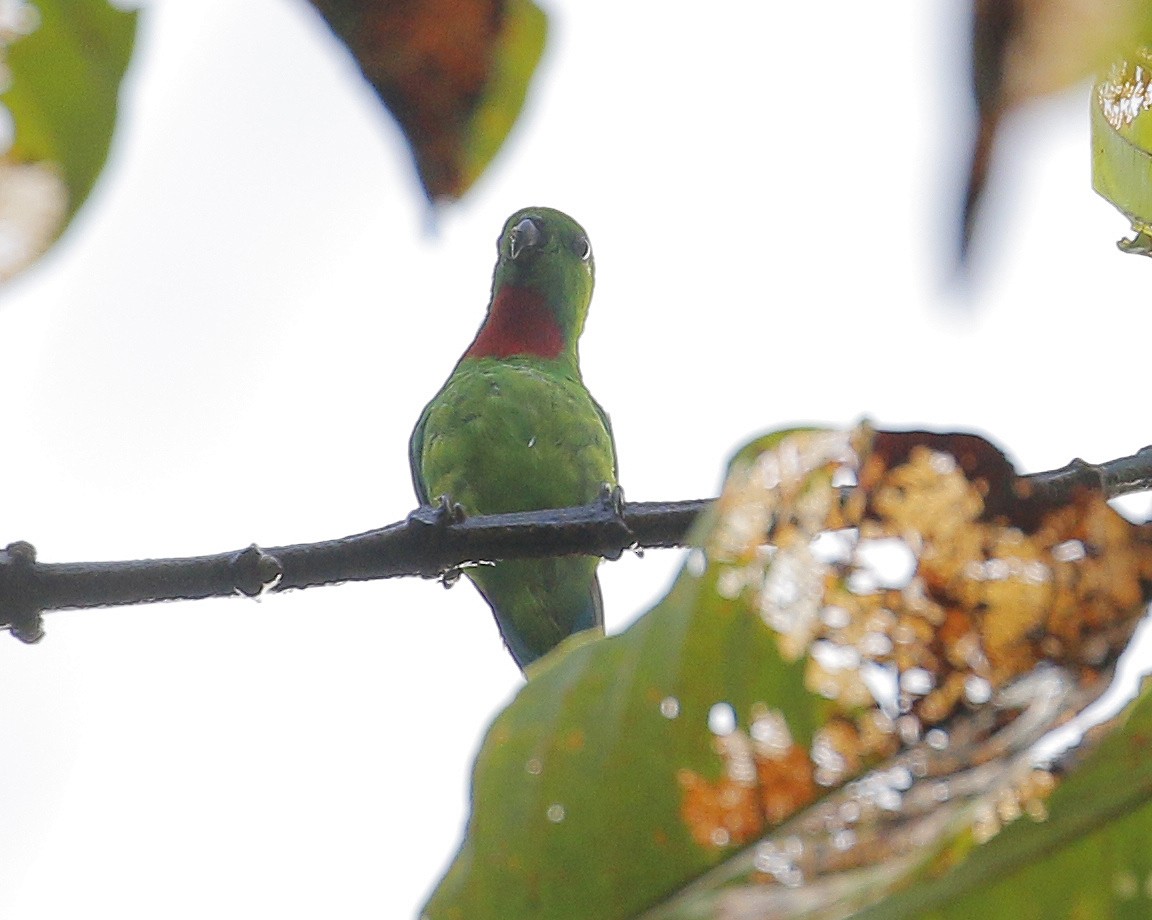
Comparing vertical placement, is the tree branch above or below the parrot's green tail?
below

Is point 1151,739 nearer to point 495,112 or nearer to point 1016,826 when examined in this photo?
point 1016,826

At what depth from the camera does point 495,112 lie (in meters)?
0.39

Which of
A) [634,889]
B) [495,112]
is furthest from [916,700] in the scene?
[495,112]

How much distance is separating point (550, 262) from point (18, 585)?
2.98 m

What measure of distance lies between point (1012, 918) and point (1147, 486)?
1181mm

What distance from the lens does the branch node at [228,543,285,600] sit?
1.51 meters

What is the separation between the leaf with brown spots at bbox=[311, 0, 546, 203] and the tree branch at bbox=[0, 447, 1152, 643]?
0.98 meters

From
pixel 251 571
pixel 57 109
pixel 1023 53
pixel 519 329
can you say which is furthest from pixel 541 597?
pixel 1023 53

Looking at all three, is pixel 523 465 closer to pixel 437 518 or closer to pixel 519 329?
pixel 519 329

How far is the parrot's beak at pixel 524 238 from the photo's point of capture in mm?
4219

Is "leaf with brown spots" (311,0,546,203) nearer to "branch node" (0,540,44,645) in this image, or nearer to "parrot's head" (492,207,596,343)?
"branch node" (0,540,44,645)

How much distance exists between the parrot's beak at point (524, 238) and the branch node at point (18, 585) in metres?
2.90

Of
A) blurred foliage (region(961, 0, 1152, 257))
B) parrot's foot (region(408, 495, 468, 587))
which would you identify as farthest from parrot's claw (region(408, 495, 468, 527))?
blurred foliage (region(961, 0, 1152, 257))

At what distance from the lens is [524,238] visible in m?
4.21
